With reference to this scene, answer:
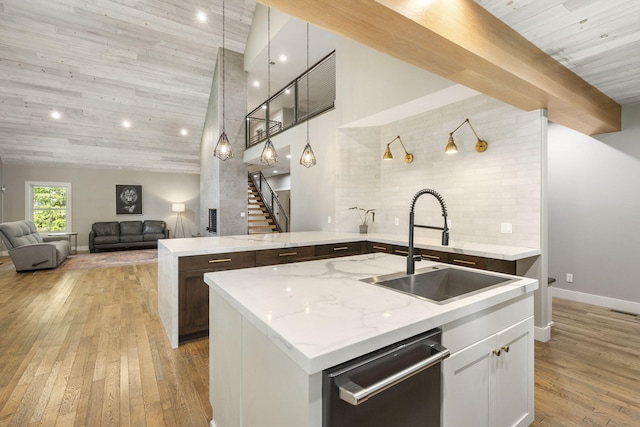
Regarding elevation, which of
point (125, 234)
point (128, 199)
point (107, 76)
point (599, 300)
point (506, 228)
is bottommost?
point (599, 300)

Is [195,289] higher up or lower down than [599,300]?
higher up

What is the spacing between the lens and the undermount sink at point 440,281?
1633 millimetres

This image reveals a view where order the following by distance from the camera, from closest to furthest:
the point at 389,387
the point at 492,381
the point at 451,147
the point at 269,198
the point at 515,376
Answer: the point at 389,387 → the point at 492,381 → the point at 515,376 → the point at 451,147 → the point at 269,198

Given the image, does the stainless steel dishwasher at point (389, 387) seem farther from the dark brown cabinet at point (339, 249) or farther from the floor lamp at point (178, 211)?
the floor lamp at point (178, 211)

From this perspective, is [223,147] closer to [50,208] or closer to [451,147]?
[451,147]

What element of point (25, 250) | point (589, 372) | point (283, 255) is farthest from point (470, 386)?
point (25, 250)

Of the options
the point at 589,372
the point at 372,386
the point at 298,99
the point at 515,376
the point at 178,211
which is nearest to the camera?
the point at 372,386

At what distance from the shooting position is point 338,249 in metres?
3.83

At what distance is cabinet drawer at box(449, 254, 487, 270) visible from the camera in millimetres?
2840

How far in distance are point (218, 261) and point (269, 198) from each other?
6.52 metres

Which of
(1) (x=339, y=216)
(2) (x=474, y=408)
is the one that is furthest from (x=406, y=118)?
(2) (x=474, y=408)

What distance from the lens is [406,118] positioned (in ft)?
14.0

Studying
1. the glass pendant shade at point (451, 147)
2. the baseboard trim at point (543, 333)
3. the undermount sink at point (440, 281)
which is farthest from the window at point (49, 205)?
the baseboard trim at point (543, 333)

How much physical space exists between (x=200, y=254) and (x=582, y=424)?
120 inches
